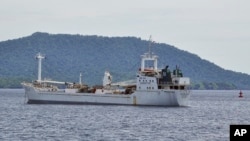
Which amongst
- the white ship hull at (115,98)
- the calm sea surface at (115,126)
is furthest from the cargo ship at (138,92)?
the calm sea surface at (115,126)

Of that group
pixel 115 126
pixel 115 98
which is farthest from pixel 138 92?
pixel 115 126

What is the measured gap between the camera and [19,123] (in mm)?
75000

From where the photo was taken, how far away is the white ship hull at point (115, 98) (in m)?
109

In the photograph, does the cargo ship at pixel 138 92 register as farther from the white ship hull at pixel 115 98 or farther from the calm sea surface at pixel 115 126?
the calm sea surface at pixel 115 126

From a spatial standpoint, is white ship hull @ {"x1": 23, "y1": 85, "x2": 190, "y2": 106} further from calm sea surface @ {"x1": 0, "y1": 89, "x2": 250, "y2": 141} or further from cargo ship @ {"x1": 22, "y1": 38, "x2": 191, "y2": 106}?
calm sea surface @ {"x1": 0, "y1": 89, "x2": 250, "y2": 141}

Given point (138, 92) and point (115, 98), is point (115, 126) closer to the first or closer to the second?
point (138, 92)

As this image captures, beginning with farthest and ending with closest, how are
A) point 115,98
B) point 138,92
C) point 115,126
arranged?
point 115,98 < point 138,92 < point 115,126

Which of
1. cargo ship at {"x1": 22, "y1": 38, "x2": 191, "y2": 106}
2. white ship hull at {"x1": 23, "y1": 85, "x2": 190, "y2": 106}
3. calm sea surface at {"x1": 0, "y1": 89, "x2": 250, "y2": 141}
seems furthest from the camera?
white ship hull at {"x1": 23, "y1": 85, "x2": 190, "y2": 106}

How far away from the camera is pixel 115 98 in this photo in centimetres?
11212

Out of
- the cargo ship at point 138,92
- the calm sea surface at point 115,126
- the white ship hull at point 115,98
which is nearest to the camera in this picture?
the calm sea surface at point 115,126

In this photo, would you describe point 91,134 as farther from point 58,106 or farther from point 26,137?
point 58,106

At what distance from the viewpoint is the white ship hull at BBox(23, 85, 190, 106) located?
10862cm

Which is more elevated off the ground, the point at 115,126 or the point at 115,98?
the point at 115,98

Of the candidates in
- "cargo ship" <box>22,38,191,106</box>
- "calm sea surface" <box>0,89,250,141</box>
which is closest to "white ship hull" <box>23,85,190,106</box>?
"cargo ship" <box>22,38,191,106</box>
